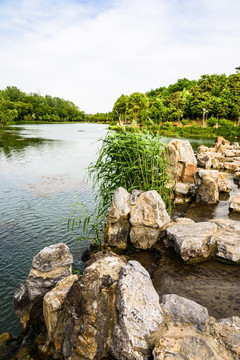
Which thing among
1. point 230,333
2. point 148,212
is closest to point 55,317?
point 230,333

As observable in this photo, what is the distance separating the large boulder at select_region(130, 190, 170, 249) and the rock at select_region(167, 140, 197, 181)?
5039 millimetres

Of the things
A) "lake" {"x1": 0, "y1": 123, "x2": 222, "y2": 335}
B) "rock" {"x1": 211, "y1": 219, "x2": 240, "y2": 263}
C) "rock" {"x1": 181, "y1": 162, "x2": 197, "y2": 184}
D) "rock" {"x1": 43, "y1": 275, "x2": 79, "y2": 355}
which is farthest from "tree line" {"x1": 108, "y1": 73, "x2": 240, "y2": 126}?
"rock" {"x1": 43, "y1": 275, "x2": 79, "y2": 355}

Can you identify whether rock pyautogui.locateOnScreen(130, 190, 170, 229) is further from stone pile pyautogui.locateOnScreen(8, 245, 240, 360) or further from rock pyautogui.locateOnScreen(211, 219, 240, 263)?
stone pile pyautogui.locateOnScreen(8, 245, 240, 360)

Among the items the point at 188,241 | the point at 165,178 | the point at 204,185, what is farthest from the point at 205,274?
the point at 204,185

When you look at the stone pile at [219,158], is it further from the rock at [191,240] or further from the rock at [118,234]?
the rock at [118,234]

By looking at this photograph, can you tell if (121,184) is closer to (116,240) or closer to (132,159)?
(132,159)

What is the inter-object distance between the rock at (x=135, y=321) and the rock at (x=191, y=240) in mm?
2075

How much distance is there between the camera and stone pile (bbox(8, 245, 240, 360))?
9.45ft

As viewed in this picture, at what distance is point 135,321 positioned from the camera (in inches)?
119

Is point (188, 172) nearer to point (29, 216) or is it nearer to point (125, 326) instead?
point (29, 216)

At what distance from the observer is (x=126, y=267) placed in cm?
364

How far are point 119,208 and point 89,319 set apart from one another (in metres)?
3.25

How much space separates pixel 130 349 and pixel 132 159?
4945 millimetres

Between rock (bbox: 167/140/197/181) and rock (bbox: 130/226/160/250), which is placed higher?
rock (bbox: 167/140/197/181)
